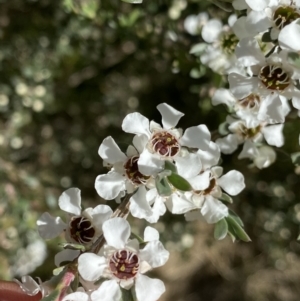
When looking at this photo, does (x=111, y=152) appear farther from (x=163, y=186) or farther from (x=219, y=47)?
(x=219, y=47)

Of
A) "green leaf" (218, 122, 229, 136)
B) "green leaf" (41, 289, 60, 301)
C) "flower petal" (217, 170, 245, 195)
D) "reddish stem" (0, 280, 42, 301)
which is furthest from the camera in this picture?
"reddish stem" (0, 280, 42, 301)

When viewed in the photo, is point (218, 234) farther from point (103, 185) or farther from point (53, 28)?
point (53, 28)

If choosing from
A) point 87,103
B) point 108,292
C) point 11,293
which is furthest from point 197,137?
point 87,103

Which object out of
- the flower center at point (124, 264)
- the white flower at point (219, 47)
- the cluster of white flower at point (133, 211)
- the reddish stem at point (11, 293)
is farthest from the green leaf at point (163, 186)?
the reddish stem at point (11, 293)

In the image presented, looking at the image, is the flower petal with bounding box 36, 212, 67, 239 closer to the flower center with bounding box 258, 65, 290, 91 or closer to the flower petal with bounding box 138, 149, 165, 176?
the flower petal with bounding box 138, 149, 165, 176

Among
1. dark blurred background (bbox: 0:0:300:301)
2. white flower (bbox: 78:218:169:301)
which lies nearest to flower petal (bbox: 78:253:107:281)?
white flower (bbox: 78:218:169:301)
